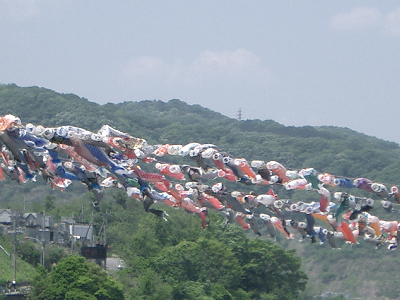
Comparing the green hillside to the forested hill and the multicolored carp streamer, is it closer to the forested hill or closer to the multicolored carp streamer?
the forested hill

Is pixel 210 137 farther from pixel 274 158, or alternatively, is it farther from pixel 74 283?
pixel 74 283

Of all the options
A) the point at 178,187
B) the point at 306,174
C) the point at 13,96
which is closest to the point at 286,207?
the point at 306,174

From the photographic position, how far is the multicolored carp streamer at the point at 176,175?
56.0ft

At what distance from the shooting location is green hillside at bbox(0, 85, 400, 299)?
2625 inches

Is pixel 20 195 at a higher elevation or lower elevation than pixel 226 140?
lower

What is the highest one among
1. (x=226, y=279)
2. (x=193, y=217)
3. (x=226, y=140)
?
(x=226, y=140)

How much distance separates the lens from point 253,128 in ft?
398

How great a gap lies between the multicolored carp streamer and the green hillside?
83.3 feet

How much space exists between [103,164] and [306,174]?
552 cm

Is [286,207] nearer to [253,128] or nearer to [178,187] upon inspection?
[178,187]

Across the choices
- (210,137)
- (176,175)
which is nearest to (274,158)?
(210,137)

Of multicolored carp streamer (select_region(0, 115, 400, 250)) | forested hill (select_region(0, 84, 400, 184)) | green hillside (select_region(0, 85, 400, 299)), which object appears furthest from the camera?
forested hill (select_region(0, 84, 400, 184))

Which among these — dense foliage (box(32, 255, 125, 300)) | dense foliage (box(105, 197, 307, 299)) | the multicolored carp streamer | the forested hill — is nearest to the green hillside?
the forested hill

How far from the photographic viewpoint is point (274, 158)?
92875mm
